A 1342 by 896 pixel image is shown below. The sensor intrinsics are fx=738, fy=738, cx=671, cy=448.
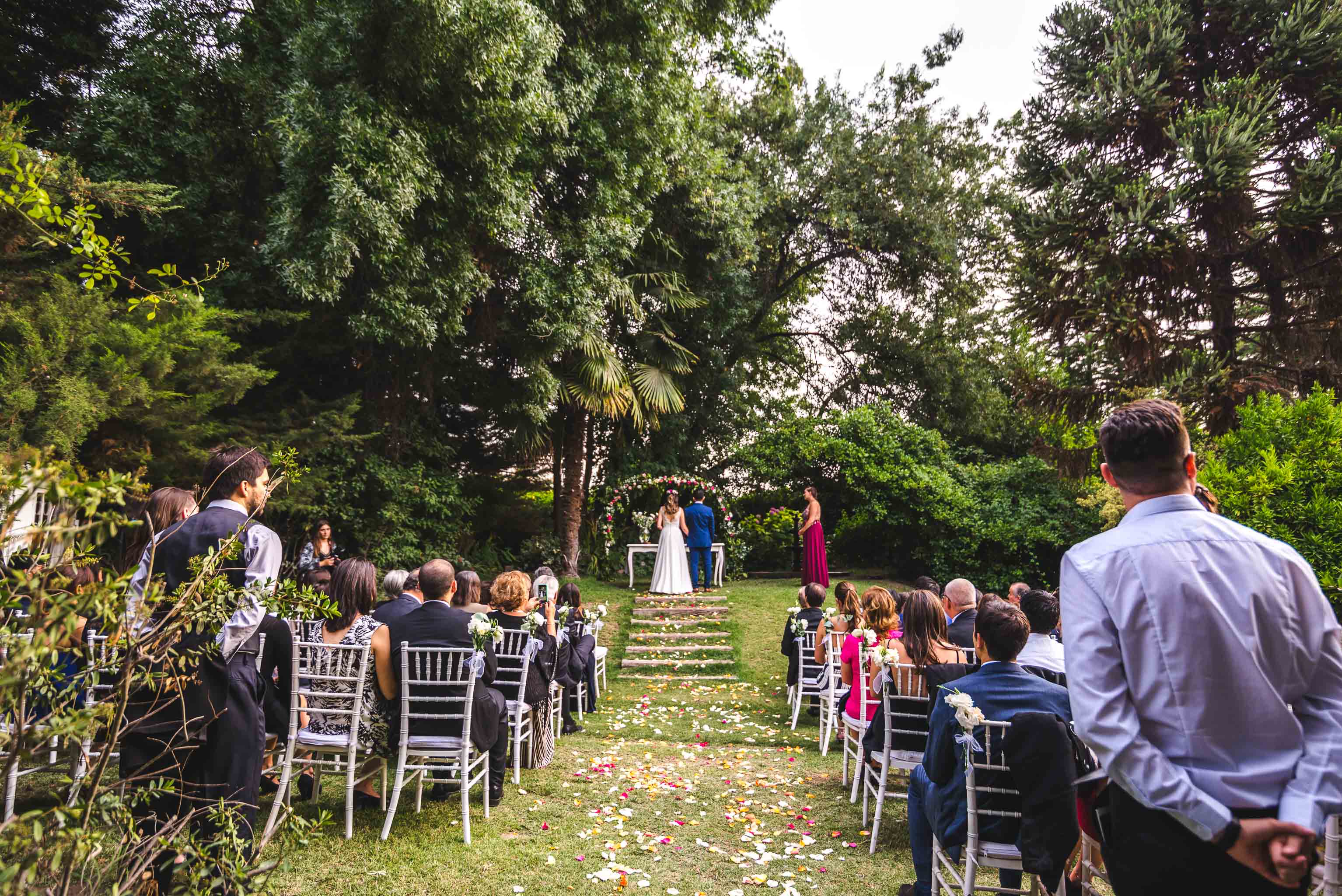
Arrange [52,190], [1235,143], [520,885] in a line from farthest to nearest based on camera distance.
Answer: [1235,143] → [52,190] → [520,885]

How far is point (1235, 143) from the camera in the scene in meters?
11.0

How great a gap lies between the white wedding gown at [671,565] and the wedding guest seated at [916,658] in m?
9.64

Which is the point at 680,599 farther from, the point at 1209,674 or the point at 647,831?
the point at 1209,674

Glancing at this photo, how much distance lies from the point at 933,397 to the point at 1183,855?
18632mm

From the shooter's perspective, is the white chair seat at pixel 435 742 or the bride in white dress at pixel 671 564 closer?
the white chair seat at pixel 435 742

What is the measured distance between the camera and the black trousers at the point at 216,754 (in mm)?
2918

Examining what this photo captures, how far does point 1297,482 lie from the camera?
9023 mm

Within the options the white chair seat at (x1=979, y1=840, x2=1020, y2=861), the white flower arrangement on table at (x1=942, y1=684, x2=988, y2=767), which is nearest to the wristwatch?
the white flower arrangement on table at (x1=942, y1=684, x2=988, y2=767)

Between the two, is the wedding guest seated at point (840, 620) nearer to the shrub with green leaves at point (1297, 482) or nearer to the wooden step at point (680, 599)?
the shrub with green leaves at point (1297, 482)

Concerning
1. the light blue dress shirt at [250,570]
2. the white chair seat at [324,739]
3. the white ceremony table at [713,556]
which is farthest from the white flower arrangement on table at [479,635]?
the white ceremony table at [713,556]

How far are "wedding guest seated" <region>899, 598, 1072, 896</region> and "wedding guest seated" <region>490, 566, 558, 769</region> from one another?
3244mm

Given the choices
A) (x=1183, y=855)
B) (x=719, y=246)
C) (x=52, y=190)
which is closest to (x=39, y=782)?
(x=52, y=190)

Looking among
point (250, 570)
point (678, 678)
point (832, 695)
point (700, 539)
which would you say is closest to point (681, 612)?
point (700, 539)

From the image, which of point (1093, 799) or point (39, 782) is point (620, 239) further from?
point (1093, 799)
